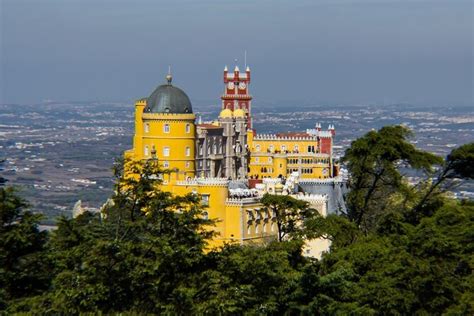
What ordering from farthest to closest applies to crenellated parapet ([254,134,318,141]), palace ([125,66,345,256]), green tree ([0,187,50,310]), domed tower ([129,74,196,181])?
crenellated parapet ([254,134,318,141])
domed tower ([129,74,196,181])
palace ([125,66,345,256])
green tree ([0,187,50,310])

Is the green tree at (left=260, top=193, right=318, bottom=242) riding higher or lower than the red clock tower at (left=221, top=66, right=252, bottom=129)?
lower

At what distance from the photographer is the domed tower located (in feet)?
241

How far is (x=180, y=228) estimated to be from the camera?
4147cm

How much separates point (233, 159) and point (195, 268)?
41759mm

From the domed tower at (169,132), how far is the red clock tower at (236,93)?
59.0ft

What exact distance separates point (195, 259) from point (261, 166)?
4721cm

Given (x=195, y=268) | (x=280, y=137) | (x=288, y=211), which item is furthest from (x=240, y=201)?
(x=280, y=137)

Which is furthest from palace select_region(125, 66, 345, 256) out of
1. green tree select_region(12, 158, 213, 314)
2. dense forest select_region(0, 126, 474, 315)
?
green tree select_region(12, 158, 213, 314)

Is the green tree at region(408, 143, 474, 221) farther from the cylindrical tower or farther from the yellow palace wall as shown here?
the yellow palace wall

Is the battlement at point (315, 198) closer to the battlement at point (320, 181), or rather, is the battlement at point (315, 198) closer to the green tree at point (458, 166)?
the battlement at point (320, 181)

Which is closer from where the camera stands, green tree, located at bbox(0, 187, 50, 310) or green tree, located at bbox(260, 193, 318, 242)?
green tree, located at bbox(0, 187, 50, 310)

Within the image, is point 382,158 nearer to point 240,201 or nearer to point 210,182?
point 240,201

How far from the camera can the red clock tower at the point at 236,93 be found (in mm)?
93625

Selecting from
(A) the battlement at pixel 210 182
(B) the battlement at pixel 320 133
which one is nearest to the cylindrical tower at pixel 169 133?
(A) the battlement at pixel 210 182
